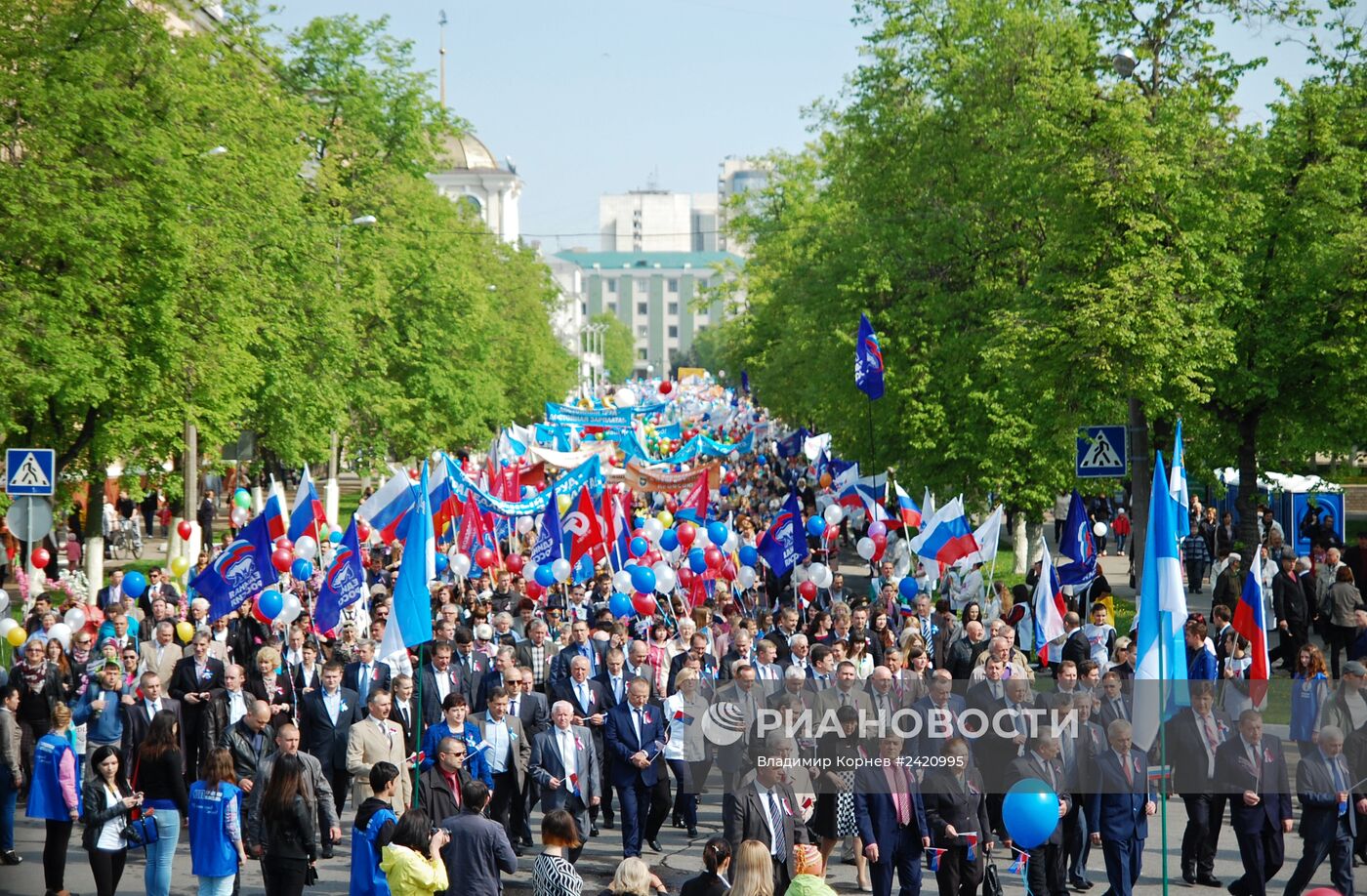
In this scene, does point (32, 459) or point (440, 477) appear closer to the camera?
point (32, 459)

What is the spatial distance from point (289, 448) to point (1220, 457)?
59.0ft

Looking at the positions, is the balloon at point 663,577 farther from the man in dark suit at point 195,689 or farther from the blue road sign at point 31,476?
the blue road sign at point 31,476

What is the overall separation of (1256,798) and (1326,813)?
44 cm

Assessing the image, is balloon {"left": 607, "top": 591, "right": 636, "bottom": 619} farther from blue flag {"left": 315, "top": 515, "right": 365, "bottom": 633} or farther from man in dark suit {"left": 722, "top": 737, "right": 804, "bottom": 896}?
man in dark suit {"left": 722, "top": 737, "right": 804, "bottom": 896}

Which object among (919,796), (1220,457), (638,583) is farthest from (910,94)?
(919,796)

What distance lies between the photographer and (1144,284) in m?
20.3

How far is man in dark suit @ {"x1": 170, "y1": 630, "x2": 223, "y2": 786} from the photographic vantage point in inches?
536

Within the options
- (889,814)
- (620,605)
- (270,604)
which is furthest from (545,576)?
(889,814)

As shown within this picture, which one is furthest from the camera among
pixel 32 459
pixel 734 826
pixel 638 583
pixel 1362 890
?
pixel 32 459

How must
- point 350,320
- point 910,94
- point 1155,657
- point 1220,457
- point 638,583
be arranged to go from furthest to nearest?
point 350,320
point 910,94
point 1220,457
point 638,583
point 1155,657

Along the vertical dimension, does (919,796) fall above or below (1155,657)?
below

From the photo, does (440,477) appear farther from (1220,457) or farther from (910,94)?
(910,94)

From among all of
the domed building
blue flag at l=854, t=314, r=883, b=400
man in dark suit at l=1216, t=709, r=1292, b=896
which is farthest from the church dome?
man in dark suit at l=1216, t=709, r=1292, b=896

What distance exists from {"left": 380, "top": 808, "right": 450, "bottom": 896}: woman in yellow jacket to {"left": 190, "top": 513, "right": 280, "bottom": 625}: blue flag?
26.9 feet
